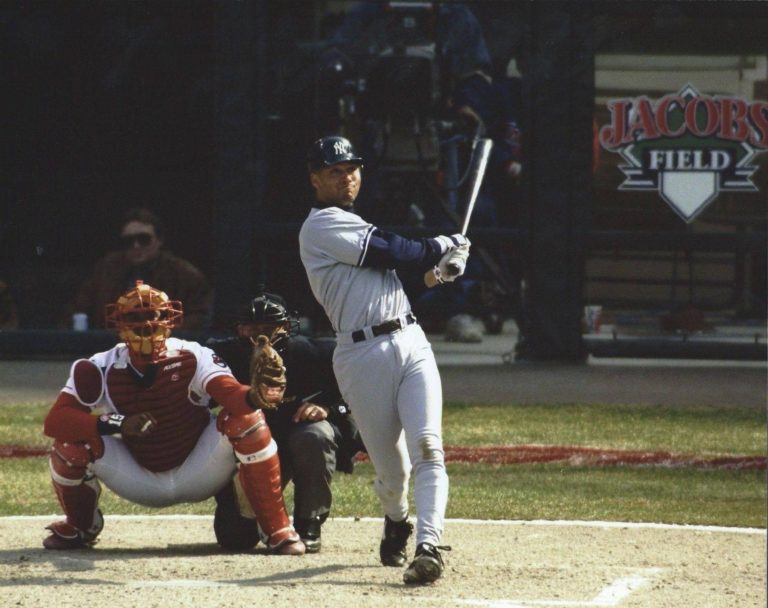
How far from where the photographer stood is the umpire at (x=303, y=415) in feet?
26.3

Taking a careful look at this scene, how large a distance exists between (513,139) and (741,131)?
6.12ft

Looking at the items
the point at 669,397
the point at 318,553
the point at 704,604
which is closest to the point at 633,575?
the point at 704,604

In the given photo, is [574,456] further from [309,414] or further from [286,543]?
[286,543]

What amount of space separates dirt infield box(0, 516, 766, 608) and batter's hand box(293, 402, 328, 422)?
563 mm

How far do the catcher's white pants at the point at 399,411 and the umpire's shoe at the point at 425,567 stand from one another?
0.36 ft

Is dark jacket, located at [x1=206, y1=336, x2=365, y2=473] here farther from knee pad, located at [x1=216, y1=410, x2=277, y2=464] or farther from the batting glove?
Result: the batting glove

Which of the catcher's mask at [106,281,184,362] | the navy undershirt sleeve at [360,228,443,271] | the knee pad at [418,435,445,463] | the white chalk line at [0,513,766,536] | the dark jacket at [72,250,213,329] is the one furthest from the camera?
the dark jacket at [72,250,213,329]

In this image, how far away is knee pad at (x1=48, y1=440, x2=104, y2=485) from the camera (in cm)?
778

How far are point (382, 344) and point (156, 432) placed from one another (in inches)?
45.4

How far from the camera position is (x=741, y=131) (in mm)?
15172

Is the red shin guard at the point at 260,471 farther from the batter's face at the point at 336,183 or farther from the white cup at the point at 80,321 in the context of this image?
the white cup at the point at 80,321

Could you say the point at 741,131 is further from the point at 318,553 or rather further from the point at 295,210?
the point at 318,553

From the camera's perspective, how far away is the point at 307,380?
832 cm

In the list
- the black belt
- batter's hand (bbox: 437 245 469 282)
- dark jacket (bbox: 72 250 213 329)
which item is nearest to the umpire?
the black belt
